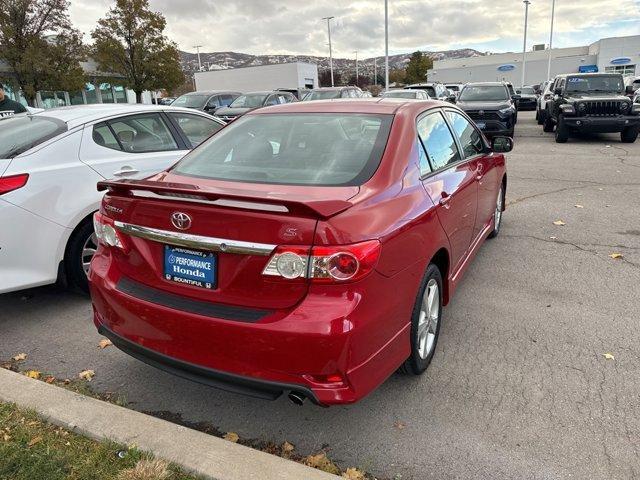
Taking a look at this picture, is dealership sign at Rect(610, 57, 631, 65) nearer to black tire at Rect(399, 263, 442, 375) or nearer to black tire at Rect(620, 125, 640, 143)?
black tire at Rect(620, 125, 640, 143)

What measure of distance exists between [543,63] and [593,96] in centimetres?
7487

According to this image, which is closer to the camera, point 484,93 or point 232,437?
point 232,437

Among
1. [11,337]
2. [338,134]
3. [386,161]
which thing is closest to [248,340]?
[386,161]

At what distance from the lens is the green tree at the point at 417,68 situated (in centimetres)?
8662

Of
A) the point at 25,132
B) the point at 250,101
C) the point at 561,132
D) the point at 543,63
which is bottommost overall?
the point at 561,132

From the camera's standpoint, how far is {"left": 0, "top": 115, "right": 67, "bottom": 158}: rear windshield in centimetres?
409

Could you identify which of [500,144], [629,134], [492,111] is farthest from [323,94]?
[500,144]

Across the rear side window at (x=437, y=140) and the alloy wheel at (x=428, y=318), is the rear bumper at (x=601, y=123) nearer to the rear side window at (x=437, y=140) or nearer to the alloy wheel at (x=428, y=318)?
the rear side window at (x=437, y=140)

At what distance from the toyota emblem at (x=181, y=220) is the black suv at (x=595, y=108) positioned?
45.0ft

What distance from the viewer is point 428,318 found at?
3193 millimetres

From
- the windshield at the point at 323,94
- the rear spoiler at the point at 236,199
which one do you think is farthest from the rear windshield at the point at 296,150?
the windshield at the point at 323,94

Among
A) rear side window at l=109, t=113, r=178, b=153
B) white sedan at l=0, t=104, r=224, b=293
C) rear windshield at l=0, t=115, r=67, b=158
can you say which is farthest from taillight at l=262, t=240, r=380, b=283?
rear side window at l=109, t=113, r=178, b=153

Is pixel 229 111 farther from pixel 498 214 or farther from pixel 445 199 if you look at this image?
pixel 445 199

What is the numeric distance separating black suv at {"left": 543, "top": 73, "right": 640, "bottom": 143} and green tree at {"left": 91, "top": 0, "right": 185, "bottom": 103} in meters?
22.8
